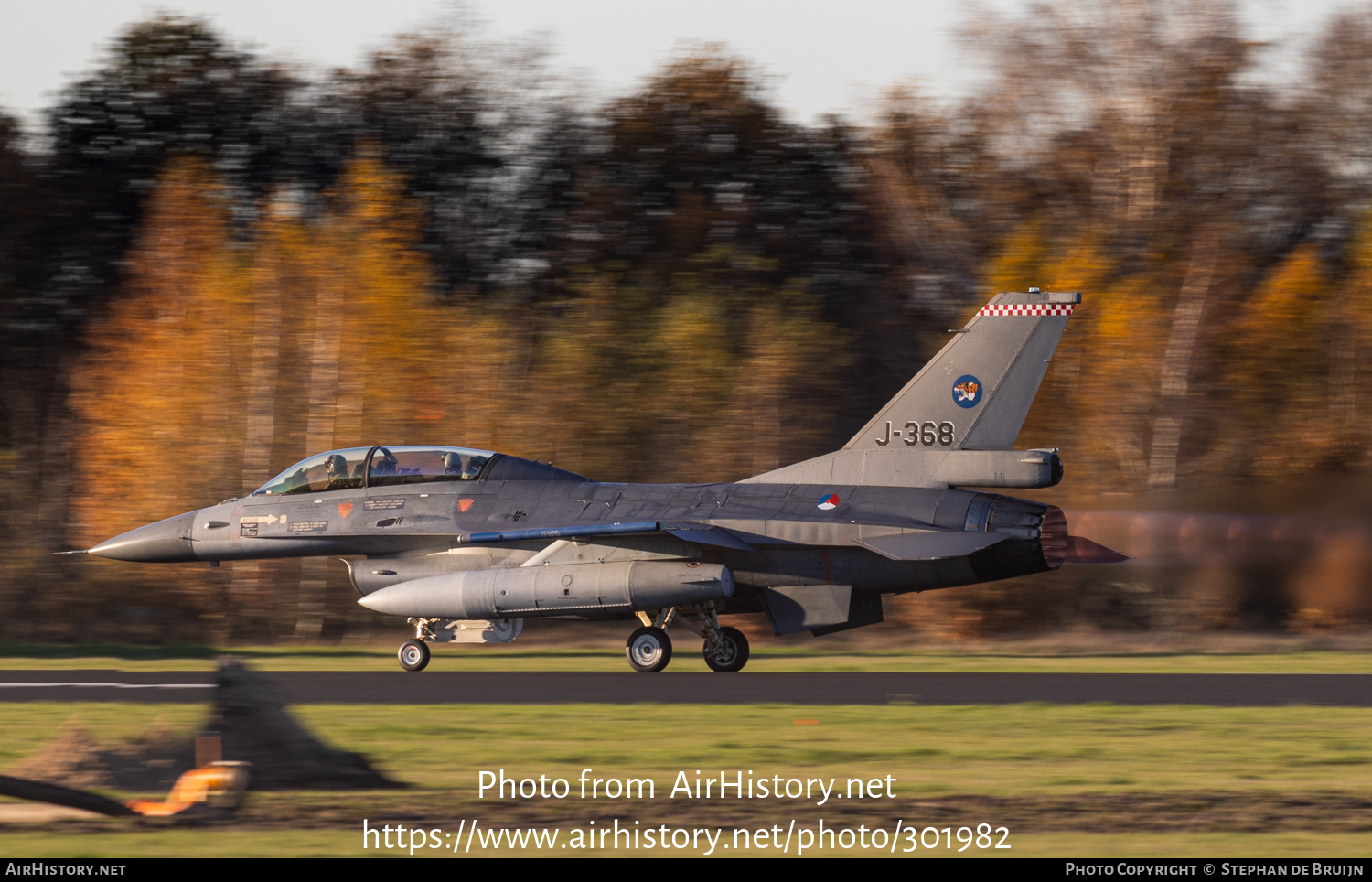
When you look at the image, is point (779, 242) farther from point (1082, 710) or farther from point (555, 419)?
point (1082, 710)

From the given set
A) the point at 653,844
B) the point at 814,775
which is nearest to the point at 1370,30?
the point at 814,775

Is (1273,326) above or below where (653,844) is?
above

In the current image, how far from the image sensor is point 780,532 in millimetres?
17750

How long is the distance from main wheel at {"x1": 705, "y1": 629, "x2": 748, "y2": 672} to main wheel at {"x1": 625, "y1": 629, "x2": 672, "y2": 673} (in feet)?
2.31

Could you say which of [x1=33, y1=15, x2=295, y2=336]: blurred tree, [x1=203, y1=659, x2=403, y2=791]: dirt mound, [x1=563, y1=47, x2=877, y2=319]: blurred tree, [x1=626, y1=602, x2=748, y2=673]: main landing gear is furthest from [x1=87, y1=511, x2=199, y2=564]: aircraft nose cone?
[x1=33, y1=15, x2=295, y2=336]: blurred tree

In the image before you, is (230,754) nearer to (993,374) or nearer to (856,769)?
(856,769)

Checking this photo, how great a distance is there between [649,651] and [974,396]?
483 centimetres

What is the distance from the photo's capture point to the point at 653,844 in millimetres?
8016

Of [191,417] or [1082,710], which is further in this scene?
[191,417]

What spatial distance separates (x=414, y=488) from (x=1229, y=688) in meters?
9.92

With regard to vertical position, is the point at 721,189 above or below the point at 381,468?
above

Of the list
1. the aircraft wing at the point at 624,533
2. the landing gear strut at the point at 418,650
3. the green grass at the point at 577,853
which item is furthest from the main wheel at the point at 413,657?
the green grass at the point at 577,853

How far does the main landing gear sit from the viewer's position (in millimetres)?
18094

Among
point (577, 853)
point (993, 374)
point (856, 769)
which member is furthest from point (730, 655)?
point (577, 853)
